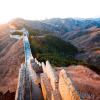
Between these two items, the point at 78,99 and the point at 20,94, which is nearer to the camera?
the point at 78,99

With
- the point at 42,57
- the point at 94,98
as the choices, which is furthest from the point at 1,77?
the point at 94,98

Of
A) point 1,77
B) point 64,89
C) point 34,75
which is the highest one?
point 64,89

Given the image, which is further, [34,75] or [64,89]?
[34,75]

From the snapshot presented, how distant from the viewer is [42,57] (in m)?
37.2

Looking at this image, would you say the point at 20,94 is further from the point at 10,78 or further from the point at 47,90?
the point at 10,78

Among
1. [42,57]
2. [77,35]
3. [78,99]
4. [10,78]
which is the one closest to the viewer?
[78,99]

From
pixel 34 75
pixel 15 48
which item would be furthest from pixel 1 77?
pixel 34 75

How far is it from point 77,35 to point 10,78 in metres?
84.7

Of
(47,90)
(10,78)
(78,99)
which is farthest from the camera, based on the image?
(10,78)

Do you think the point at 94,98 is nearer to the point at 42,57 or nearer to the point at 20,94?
the point at 20,94

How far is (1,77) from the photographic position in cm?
3647

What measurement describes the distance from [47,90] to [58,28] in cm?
13137

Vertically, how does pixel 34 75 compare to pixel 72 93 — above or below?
below

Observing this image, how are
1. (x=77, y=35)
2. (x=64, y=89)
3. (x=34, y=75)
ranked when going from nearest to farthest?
(x=64, y=89) < (x=34, y=75) < (x=77, y=35)
